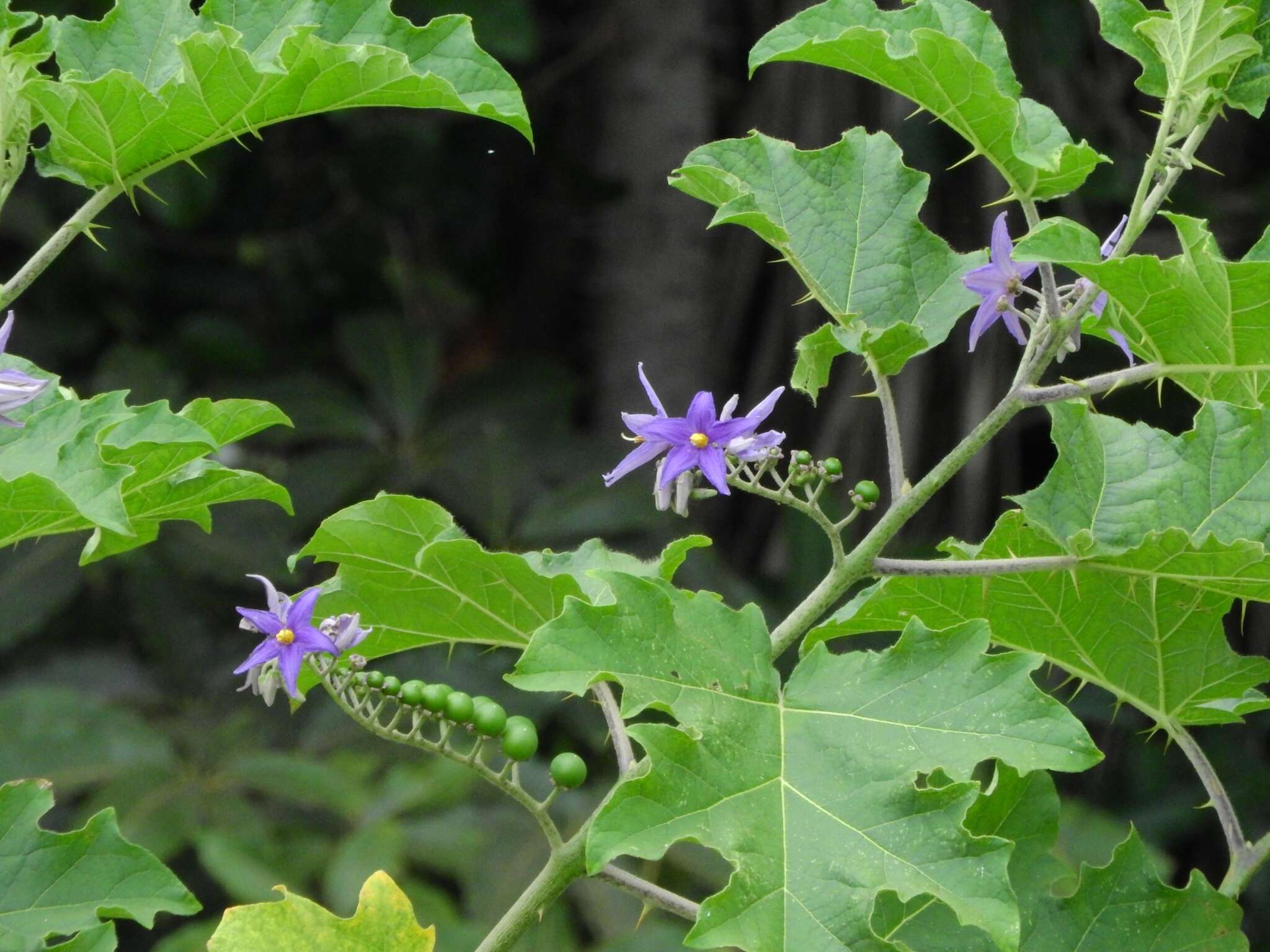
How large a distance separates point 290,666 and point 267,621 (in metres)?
0.05

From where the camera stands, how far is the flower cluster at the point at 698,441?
3.52 feet

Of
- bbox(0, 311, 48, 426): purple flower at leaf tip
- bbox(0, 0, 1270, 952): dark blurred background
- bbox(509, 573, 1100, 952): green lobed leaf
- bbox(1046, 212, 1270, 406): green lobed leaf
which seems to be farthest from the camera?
bbox(0, 0, 1270, 952): dark blurred background

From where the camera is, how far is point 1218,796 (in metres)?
1.25

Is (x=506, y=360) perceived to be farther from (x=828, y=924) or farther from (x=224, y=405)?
(x=828, y=924)

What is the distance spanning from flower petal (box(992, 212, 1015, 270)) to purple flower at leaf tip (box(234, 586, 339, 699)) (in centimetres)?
60

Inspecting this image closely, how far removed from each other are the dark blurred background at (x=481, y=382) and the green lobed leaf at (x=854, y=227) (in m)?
1.75

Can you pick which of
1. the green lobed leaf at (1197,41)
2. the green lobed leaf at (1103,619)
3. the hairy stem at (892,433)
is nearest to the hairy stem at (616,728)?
the green lobed leaf at (1103,619)

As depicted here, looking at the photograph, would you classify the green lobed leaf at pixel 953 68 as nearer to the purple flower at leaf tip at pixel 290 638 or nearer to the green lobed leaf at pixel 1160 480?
the green lobed leaf at pixel 1160 480

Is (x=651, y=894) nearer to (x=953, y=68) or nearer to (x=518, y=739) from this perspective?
(x=518, y=739)

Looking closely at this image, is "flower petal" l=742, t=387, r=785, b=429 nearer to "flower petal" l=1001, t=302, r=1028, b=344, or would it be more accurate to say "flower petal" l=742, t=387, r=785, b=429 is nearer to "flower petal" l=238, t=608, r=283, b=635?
"flower petal" l=1001, t=302, r=1028, b=344

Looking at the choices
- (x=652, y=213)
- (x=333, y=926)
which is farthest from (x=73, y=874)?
(x=652, y=213)

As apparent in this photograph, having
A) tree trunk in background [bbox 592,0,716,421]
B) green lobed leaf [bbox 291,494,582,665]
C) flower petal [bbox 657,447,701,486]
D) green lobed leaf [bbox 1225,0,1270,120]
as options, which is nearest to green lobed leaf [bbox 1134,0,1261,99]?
green lobed leaf [bbox 1225,0,1270,120]

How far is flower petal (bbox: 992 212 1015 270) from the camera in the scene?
3.82 ft

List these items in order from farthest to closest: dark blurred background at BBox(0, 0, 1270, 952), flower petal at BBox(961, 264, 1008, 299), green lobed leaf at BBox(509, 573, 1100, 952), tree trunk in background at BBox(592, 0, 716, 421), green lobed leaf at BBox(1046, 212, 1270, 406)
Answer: tree trunk in background at BBox(592, 0, 716, 421), dark blurred background at BBox(0, 0, 1270, 952), flower petal at BBox(961, 264, 1008, 299), green lobed leaf at BBox(1046, 212, 1270, 406), green lobed leaf at BBox(509, 573, 1100, 952)
